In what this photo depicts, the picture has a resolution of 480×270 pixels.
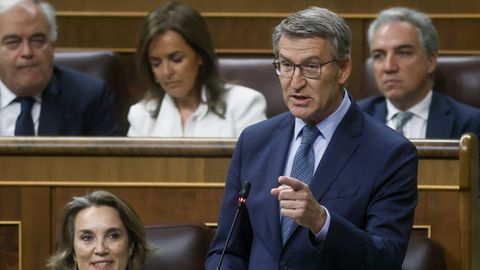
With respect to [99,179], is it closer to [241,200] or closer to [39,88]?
[39,88]

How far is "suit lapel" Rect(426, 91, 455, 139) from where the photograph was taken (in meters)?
2.47

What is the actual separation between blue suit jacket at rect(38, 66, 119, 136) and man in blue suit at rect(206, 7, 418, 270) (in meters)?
1.01

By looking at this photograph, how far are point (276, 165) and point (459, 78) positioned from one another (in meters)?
1.29

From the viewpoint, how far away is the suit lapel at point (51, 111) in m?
2.43

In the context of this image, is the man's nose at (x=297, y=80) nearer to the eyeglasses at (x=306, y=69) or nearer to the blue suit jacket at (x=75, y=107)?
the eyeglasses at (x=306, y=69)

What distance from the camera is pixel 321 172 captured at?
57.0 inches

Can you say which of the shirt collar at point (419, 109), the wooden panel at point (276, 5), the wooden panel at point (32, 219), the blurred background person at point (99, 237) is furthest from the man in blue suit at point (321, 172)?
the wooden panel at point (276, 5)

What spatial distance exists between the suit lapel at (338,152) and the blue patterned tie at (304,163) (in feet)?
0.05

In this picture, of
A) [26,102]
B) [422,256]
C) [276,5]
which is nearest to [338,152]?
[422,256]

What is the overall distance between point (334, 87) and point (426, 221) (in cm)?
58

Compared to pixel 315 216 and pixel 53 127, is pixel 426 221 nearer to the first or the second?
pixel 315 216

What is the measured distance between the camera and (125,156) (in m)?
2.07

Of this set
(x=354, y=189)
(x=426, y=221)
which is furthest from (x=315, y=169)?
(x=426, y=221)

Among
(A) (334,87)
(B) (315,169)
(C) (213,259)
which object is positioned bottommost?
(C) (213,259)
